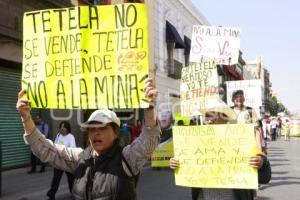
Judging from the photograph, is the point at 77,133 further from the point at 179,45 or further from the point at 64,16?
the point at 64,16

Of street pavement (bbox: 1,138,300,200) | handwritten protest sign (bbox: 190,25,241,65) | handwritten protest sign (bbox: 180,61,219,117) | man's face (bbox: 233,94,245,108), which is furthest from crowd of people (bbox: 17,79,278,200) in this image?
handwritten protest sign (bbox: 190,25,241,65)

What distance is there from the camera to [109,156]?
12.2ft

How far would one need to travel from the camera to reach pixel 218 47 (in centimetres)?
1374

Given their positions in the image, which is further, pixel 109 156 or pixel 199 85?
pixel 199 85

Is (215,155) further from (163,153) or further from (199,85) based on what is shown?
(163,153)

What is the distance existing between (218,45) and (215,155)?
28.6 feet

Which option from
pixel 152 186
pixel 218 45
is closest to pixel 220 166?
pixel 152 186

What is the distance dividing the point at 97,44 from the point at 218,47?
9.76 m

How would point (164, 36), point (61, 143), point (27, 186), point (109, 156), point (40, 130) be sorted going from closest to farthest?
point (109, 156), point (61, 143), point (27, 186), point (40, 130), point (164, 36)

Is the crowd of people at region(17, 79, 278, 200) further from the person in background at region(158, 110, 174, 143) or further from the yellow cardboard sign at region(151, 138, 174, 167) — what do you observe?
the person in background at region(158, 110, 174, 143)

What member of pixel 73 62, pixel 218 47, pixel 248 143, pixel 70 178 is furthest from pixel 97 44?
pixel 218 47

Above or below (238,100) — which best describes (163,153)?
below

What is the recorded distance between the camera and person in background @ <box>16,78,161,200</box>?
3.64 m

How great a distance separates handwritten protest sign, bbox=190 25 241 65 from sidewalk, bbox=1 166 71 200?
4315mm
